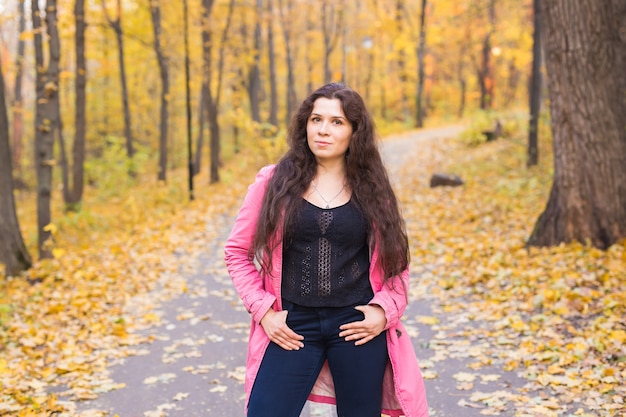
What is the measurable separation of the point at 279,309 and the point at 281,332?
13cm

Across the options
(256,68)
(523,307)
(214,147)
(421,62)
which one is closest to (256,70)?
(256,68)

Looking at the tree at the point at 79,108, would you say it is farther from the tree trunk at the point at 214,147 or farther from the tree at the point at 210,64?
the tree trunk at the point at 214,147

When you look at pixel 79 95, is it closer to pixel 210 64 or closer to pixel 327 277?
pixel 210 64

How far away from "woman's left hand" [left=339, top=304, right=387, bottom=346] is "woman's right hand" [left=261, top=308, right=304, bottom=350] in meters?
0.20

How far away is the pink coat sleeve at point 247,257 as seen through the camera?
8.96ft

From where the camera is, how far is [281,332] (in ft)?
8.70

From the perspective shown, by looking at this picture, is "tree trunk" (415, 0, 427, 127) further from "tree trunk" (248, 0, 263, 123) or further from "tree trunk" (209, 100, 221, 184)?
"tree trunk" (209, 100, 221, 184)

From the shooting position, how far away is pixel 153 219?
14250 millimetres

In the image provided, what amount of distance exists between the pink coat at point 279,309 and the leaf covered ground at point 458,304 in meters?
2.02

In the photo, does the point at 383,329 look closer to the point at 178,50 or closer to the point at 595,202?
the point at 595,202

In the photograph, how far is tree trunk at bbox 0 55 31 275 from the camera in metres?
9.18

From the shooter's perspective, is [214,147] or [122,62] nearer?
[214,147]

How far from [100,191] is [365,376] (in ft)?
63.9

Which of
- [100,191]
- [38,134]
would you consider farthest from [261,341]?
[100,191]
